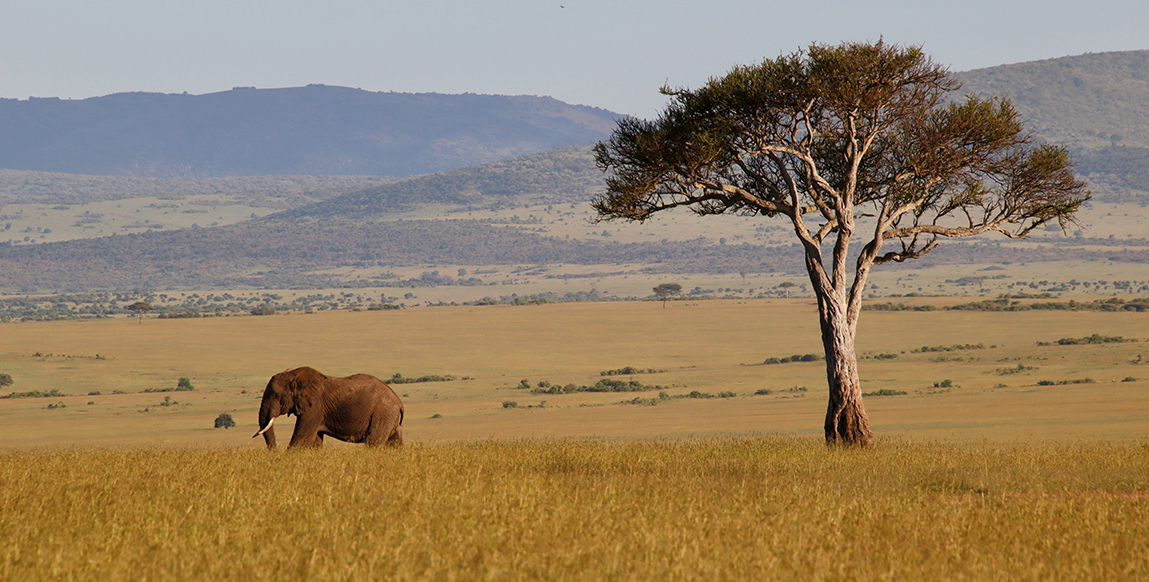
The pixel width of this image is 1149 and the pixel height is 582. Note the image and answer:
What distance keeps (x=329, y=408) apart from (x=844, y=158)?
30.2 feet

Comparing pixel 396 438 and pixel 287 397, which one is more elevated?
pixel 287 397

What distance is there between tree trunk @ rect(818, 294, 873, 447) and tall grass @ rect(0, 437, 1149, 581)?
2745 millimetres

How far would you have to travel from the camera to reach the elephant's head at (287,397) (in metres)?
14.6

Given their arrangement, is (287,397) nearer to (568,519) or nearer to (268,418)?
(268,418)

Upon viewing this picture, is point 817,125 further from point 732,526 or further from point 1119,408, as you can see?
point 1119,408

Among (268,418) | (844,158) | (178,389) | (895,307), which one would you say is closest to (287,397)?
(268,418)

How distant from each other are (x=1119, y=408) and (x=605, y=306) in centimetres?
6571

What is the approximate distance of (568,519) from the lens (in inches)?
327

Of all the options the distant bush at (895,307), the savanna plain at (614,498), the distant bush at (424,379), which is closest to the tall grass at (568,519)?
the savanna plain at (614,498)

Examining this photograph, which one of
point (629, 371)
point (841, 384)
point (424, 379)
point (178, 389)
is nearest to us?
point (841, 384)

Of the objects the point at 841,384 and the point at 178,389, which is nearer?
the point at 841,384

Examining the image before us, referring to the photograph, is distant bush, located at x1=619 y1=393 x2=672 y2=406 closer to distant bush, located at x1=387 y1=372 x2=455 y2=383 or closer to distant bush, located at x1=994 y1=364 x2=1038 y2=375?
distant bush, located at x1=387 y1=372 x2=455 y2=383

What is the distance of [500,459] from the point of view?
1309 cm

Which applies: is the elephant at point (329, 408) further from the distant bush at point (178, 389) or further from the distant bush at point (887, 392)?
the distant bush at point (178, 389)
